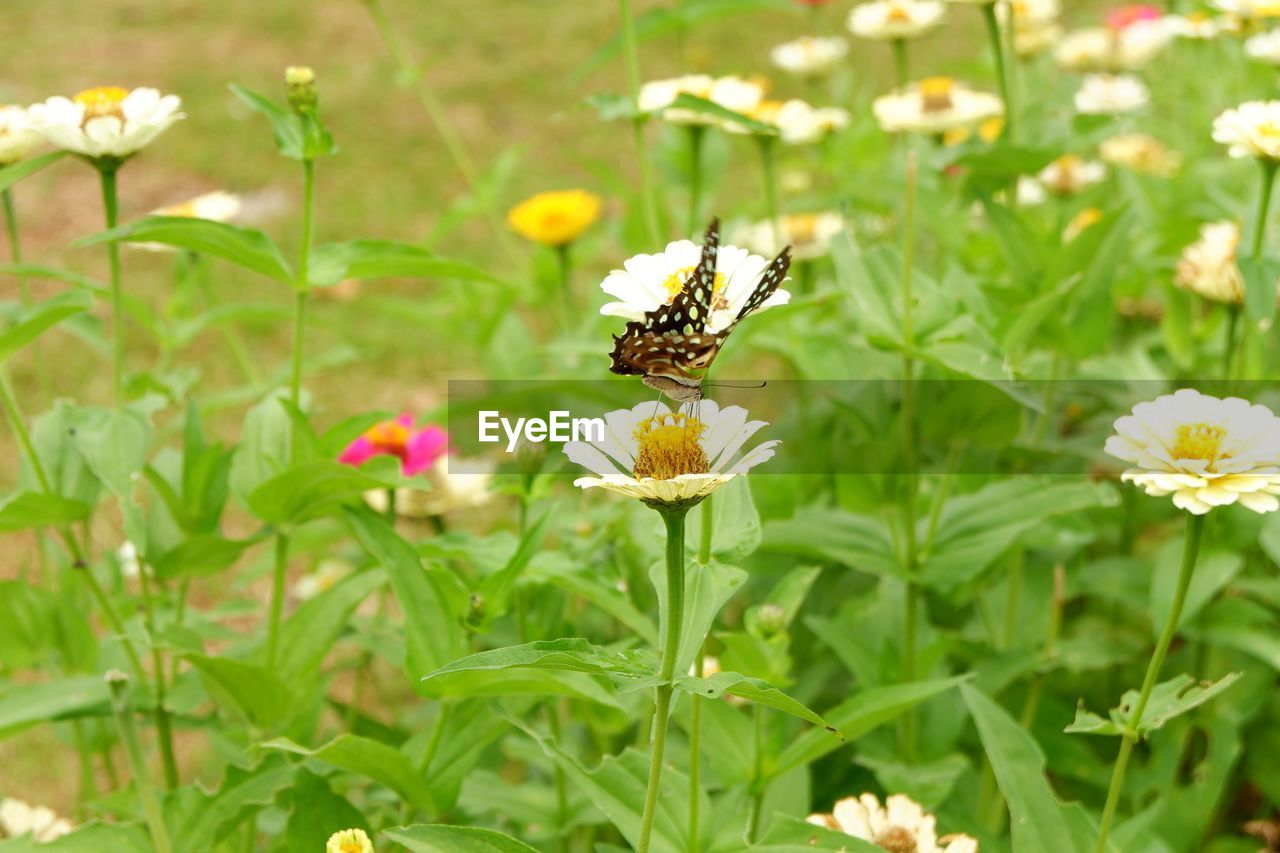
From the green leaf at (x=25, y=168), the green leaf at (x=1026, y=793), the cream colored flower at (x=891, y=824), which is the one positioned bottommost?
the cream colored flower at (x=891, y=824)

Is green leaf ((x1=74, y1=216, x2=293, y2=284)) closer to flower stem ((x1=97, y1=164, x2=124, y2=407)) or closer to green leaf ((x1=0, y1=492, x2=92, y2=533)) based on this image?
flower stem ((x1=97, y1=164, x2=124, y2=407))

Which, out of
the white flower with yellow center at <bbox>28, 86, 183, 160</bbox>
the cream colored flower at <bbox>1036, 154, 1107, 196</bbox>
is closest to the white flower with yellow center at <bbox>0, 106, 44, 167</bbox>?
the white flower with yellow center at <bbox>28, 86, 183, 160</bbox>

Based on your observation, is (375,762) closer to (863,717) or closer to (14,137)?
(863,717)

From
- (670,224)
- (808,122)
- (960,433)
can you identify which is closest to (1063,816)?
(960,433)

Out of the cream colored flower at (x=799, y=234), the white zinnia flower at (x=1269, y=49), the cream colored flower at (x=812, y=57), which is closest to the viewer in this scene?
the white zinnia flower at (x=1269, y=49)

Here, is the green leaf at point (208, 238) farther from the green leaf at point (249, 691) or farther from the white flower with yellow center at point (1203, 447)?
the white flower with yellow center at point (1203, 447)

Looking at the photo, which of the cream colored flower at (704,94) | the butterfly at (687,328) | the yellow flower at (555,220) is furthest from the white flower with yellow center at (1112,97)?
the butterfly at (687,328)

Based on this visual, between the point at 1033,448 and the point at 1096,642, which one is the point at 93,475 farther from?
the point at 1096,642
